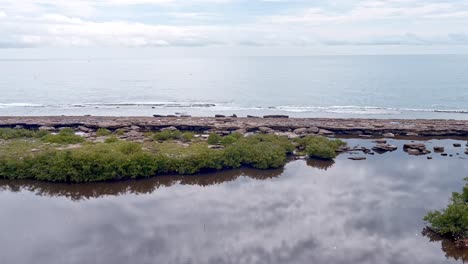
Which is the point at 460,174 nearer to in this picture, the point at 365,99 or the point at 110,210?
the point at 110,210

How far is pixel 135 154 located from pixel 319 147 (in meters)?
14.7

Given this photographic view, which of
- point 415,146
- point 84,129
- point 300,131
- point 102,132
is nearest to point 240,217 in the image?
point 300,131

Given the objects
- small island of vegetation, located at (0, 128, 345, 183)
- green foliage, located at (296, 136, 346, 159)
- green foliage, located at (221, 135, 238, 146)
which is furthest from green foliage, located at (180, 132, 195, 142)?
green foliage, located at (296, 136, 346, 159)

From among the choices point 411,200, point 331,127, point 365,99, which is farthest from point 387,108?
point 411,200

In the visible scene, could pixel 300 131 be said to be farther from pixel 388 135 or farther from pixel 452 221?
pixel 452 221

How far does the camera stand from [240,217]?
22984 mm

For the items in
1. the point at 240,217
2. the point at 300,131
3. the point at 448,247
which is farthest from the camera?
the point at 300,131

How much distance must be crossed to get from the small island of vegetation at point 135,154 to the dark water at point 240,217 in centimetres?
75

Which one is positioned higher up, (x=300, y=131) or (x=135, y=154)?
(x=300, y=131)

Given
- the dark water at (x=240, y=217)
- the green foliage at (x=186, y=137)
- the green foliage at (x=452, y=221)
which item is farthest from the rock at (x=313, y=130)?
the green foliage at (x=452, y=221)

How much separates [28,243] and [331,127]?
31.8 m

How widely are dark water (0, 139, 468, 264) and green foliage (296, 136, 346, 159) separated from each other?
166 centimetres

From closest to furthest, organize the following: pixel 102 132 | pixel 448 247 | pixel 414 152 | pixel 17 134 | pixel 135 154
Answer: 1. pixel 448 247
2. pixel 135 154
3. pixel 414 152
4. pixel 17 134
5. pixel 102 132

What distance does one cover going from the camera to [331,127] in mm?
43812
